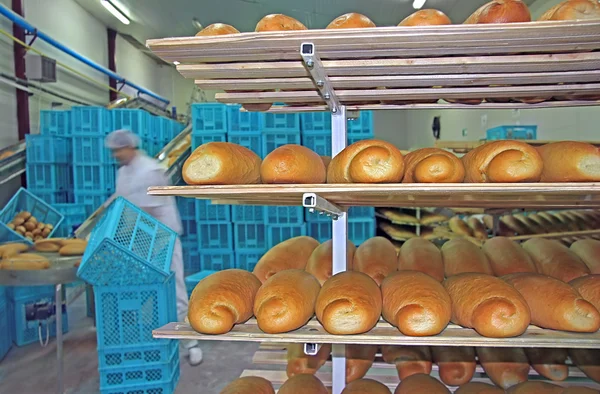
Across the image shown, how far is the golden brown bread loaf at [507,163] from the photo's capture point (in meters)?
1.08

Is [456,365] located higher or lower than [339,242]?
lower

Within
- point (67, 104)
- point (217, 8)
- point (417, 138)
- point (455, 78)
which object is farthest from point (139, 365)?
point (417, 138)

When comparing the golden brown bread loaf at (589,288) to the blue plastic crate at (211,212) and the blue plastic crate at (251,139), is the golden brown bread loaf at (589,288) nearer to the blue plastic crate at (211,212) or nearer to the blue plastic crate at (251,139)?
the blue plastic crate at (251,139)

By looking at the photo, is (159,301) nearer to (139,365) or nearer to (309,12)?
(139,365)

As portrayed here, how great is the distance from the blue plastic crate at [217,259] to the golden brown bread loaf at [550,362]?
341 cm

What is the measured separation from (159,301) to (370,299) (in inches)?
68.0

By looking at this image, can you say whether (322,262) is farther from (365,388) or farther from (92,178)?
(92,178)

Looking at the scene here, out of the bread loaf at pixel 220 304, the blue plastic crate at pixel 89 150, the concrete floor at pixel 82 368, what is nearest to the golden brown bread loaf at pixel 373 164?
the bread loaf at pixel 220 304

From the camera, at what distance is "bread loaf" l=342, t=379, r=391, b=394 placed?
1.44 m

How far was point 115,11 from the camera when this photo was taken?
7465 mm

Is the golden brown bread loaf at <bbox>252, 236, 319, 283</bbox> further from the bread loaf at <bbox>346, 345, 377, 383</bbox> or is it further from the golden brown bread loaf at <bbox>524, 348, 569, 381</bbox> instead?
the golden brown bread loaf at <bbox>524, 348, 569, 381</bbox>

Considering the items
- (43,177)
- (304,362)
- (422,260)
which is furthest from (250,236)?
(422,260)

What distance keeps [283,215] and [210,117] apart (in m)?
1.30

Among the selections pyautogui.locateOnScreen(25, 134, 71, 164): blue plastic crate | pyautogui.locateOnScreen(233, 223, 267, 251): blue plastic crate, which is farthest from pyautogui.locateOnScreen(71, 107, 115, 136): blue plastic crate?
pyautogui.locateOnScreen(233, 223, 267, 251): blue plastic crate
